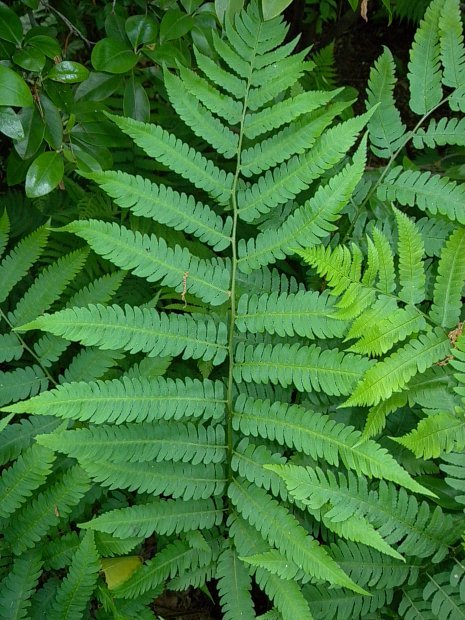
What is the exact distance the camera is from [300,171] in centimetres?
200

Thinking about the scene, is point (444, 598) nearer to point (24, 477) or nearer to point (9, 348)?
point (24, 477)

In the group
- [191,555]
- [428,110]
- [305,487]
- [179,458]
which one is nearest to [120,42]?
[428,110]

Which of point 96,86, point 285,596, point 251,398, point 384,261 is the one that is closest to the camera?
point 285,596

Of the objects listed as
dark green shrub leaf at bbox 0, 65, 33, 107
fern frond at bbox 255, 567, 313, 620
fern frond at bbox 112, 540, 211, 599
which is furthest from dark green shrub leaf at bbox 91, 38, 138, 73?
fern frond at bbox 255, 567, 313, 620

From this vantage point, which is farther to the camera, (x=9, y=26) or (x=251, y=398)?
(x=251, y=398)

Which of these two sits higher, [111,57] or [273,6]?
[111,57]

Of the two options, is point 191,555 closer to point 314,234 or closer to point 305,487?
point 305,487

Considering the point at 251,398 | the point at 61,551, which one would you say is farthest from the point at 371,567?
the point at 61,551

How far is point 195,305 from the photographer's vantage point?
247cm

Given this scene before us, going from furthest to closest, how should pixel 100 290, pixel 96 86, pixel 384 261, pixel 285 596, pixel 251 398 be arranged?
pixel 100 290, pixel 96 86, pixel 251 398, pixel 384 261, pixel 285 596

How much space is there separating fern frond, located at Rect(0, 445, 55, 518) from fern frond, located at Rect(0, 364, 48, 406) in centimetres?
33

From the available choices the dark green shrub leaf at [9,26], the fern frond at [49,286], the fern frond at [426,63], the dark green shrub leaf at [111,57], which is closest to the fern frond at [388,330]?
the fern frond at [426,63]

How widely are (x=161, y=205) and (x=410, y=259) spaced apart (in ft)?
2.89

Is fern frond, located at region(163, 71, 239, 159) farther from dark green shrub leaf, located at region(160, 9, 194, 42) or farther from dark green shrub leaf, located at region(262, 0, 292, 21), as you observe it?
dark green shrub leaf, located at region(262, 0, 292, 21)
